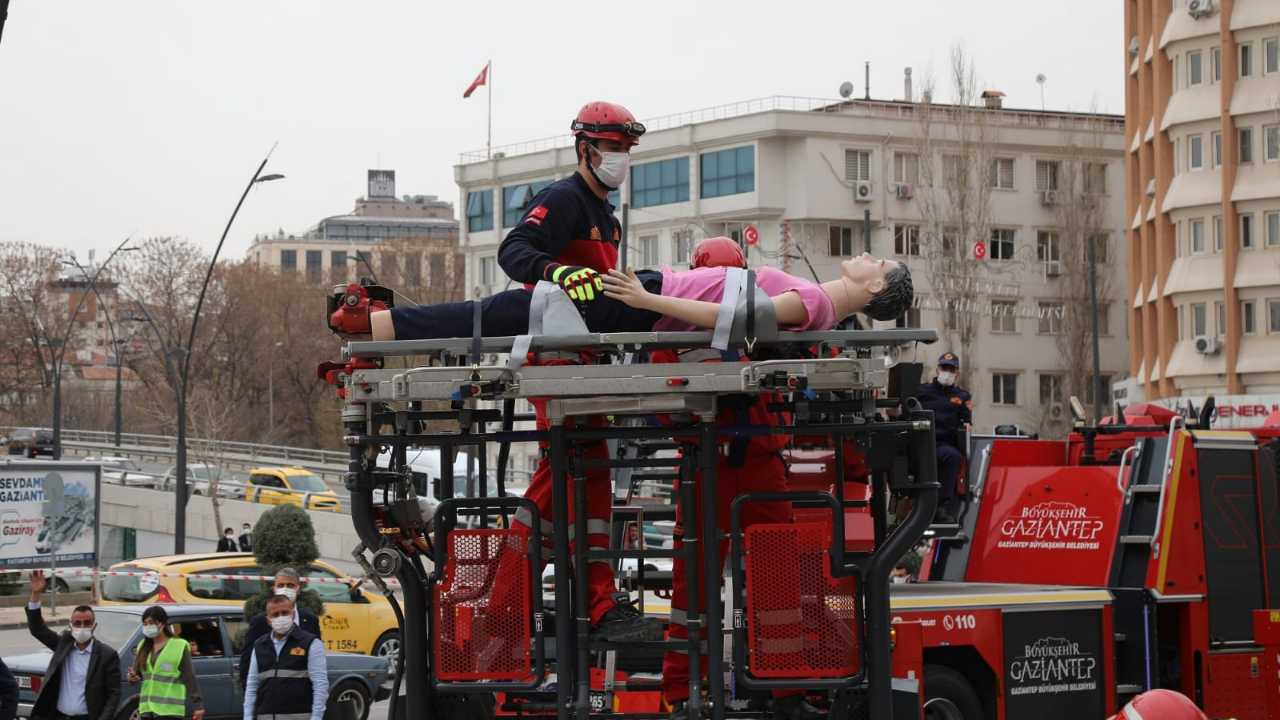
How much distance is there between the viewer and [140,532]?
51719 mm

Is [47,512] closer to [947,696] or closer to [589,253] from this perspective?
[947,696]

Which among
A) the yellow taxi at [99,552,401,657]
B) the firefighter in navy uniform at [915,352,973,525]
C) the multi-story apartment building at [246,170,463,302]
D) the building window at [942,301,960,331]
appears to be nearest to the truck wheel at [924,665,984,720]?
the firefighter in navy uniform at [915,352,973,525]

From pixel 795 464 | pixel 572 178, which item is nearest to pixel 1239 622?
pixel 795 464

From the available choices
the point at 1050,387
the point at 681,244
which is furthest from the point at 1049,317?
the point at 681,244

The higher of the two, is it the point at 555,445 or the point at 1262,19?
the point at 1262,19

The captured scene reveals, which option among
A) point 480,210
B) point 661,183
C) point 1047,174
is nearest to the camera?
point 1047,174

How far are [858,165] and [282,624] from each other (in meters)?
51.8

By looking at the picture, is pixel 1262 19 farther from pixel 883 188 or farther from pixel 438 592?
pixel 438 592

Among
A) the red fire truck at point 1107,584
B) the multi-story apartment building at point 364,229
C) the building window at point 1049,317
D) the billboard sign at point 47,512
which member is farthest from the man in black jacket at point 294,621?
the multi-story apartment building at point 364,229

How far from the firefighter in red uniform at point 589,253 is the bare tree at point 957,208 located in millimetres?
50018

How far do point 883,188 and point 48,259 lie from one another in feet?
148


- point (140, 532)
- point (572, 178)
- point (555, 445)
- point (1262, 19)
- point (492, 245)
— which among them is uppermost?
point (1262, 19)

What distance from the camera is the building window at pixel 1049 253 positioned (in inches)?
2431

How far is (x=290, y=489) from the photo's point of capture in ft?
168
